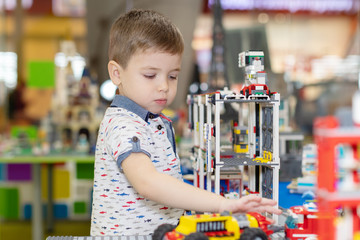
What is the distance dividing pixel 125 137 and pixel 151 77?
17 centimetres

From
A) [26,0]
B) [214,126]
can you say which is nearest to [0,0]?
[26,0]

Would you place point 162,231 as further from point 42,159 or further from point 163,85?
point 42,159

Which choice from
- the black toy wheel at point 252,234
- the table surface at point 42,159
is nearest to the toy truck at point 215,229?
the black toy wheel at point 252,234

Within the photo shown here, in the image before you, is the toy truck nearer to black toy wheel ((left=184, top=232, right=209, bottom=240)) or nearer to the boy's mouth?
black toy wheel ((left=184, top=232, right=209, bottom=240))

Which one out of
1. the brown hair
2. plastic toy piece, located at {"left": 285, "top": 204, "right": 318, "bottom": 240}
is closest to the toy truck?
plastic toy piece, located at {"left": 285, "top": 204, "right": 318, "bottom": 240}

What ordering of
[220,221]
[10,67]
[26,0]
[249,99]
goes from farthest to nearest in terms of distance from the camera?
[26,0] < [10,67] < [249,99] < [220,221]

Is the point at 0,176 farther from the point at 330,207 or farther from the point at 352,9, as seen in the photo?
the point at 352,9

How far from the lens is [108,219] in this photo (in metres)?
1.12

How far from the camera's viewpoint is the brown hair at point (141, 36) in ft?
3.59

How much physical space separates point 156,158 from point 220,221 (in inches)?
12.8

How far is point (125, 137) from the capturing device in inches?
40.1

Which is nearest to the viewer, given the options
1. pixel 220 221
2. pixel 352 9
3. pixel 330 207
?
pixel 330 207

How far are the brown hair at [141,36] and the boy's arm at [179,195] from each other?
0.27 metres

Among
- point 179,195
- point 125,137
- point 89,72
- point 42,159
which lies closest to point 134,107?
point 125,137
